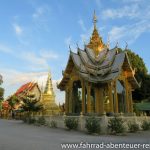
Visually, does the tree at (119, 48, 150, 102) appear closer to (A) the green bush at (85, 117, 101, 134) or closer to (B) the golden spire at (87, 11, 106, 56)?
(B) the golden spire at (87, 11, 106, 56)

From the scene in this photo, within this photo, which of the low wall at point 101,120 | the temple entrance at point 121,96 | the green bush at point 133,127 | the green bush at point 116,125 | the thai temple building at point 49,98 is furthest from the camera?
the thai temple building at point 49,98

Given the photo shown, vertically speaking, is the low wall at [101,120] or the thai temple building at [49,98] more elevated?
the thai temple building at [49,98]

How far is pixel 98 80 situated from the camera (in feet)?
63.7

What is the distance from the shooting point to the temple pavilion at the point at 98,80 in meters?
19.5

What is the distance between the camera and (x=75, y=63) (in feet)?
67.3

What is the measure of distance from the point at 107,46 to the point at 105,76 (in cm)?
508

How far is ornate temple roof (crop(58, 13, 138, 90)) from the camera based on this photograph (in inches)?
777

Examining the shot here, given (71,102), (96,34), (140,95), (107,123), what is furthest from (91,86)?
(140,95)

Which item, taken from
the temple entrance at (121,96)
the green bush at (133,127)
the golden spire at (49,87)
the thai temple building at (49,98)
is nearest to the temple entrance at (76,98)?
the temple entrance at (121,96)

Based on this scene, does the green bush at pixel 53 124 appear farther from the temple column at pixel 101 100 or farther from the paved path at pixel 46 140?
the paved path at pixel 46 140

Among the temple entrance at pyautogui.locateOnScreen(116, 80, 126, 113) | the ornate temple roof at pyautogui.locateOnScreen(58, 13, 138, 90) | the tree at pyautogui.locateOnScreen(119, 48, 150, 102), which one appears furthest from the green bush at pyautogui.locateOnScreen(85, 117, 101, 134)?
the tree at pyautogui.locateOnScreen(119, 48, 150, 102)

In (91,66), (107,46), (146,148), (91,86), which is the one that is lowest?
(146,148)

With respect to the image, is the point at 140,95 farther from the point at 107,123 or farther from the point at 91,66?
the point at 107,123

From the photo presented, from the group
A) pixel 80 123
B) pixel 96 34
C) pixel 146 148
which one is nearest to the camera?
pixel 146 148
